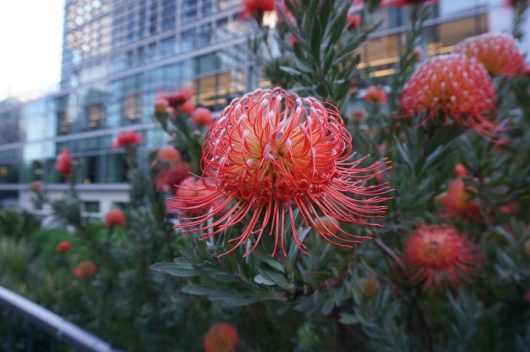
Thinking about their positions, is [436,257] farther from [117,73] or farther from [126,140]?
[117,73]

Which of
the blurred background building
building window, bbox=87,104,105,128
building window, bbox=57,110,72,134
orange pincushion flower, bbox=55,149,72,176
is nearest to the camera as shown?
orange pincushion flower, bbox=55,149,72,176

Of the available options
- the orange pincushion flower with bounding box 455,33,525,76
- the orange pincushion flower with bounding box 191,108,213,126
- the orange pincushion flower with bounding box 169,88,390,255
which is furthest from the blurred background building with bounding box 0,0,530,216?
the orange pincushion flower with bounding box 169,88,390,255

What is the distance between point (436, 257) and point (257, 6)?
43.6 inches

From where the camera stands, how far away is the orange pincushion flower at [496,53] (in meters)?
1.24

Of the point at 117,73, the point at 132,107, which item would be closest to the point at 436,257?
the point at 132,107

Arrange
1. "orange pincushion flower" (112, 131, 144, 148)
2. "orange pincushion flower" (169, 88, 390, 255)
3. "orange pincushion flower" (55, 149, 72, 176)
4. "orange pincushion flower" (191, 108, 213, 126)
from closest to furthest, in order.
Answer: "orange pincushion flower" (169, 88, 390, 255) → "orange pincushion flower" (191, 108, 213, 126) → "orange pincushion flower" (112, 131, 144, 148) → "orange pincushion flower" (55, 149, 72, 176)

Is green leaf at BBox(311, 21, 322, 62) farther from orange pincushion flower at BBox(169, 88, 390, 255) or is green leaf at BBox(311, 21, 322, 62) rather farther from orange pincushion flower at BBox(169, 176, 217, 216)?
orange pincushion flower at BBox(169, 176, 217, 216)

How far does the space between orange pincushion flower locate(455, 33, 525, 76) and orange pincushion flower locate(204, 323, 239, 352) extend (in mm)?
1295

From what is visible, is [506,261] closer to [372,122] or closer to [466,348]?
[466,348]

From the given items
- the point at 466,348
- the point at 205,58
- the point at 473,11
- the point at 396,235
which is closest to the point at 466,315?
the point at 466,348

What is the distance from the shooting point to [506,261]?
1390 mm

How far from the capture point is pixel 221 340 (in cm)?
141

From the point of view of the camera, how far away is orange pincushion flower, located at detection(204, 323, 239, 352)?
55.2 inches

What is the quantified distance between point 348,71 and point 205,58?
39.5ft
